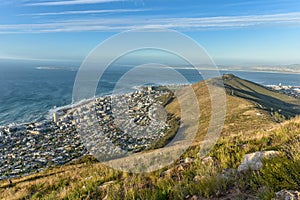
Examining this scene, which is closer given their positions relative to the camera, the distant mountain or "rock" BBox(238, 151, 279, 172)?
"rock" BBox(238, 151, 279, 172)

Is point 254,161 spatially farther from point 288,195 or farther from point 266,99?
point 266,99

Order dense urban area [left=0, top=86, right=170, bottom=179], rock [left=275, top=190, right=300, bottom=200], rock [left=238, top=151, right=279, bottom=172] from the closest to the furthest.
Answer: rock [left=275, top=190, right=300, bottom=200], rock [left=238, top=151, right=279, bottom=172], dense urban area [left=0, top=86, right=170, bottom=179]

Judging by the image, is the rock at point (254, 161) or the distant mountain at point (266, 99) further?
the distant mountain at point (266, 99)

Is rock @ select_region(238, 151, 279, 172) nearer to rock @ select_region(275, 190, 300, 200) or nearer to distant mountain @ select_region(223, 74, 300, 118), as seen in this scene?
rock @ select_region(275, 190, 300, 200)

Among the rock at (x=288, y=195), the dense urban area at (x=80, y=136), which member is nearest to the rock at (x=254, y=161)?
the rock at (x=288, y=195)

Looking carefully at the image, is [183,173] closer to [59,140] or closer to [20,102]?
[59,140]

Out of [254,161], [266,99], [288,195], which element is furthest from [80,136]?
[266,99]

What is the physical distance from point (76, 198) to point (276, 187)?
3.85m

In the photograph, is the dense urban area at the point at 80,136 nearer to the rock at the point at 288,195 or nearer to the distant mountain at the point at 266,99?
the rock at the point at 288,195

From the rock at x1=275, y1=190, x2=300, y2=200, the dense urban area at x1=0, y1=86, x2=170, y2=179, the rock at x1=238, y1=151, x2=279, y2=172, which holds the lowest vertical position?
the dense urban area at x1=0, y1=86, x2=170, y2=179

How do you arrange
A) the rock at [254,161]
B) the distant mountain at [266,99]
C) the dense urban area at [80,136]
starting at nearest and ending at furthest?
the rock at [254,161] → the dense urban area at [80,136] → the distant mountain at [266,99]

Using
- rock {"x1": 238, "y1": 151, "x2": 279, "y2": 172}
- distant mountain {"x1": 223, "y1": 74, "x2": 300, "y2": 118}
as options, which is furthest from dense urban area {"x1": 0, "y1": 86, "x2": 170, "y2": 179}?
distant mountain {"x1": 223, "y1": 74, "x2": 300, "y2": 118}

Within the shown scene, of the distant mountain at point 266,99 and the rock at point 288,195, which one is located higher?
the rock at point 288,195

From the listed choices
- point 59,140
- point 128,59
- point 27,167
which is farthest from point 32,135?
point 128,59
